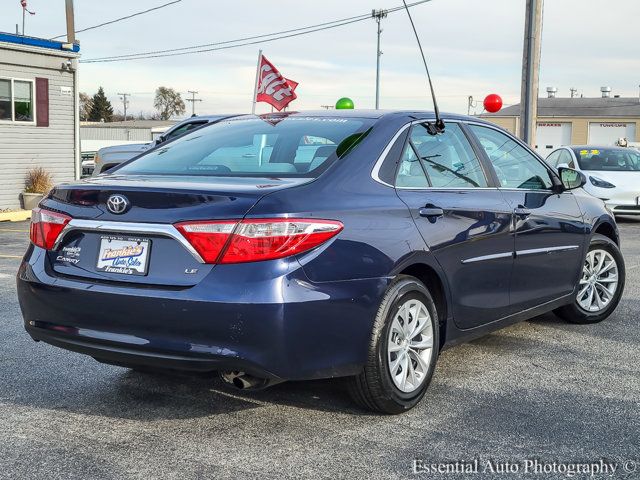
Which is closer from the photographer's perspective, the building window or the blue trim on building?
the blue trim on building

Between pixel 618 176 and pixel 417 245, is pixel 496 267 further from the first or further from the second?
pixel 618 176

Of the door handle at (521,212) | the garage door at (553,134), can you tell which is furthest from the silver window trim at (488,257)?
the garage door at (553,134)

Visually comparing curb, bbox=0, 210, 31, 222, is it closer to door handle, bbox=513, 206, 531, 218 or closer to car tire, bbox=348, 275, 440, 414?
door handle, bbox=513, 206, 531, 218

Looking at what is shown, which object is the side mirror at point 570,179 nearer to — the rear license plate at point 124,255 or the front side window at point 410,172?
the front side window at point 410,172

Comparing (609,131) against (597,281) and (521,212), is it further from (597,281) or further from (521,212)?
(521,212)

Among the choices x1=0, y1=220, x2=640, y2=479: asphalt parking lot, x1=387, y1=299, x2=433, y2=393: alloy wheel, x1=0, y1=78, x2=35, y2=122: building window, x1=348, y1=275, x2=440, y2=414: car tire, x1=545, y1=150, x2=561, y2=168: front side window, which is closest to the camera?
x1=0, y1=220, x2=640, y2=479: asphalt parking lot

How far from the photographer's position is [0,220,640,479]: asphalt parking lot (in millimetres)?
3463

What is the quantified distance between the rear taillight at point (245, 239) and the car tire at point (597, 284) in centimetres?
319

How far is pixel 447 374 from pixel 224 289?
186 cm

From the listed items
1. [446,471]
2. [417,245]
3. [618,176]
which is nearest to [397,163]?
[417,245]

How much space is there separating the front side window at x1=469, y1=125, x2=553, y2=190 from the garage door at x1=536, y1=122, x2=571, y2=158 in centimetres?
6552

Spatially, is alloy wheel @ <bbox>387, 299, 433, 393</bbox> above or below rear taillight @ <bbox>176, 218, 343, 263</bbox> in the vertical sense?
below

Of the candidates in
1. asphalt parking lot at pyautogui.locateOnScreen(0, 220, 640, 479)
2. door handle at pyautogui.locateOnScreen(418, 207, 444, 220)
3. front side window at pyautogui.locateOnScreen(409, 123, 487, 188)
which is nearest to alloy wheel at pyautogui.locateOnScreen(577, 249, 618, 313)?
asphalt parking lot at pyautogui.locateOnScreen(0, 220, 640, 479)

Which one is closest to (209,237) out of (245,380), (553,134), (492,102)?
(245,380)
